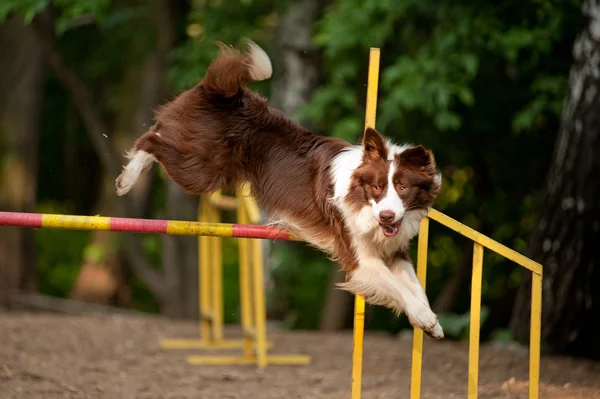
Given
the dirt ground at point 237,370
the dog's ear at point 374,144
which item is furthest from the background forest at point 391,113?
the dog's ear at point 374,144

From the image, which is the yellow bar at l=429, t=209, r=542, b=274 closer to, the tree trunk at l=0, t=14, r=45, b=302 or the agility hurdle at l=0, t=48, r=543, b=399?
the agility hurdle at l=0, t=48, r=543, b=399

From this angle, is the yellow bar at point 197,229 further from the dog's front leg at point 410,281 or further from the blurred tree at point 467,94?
the blurred tree at point 467,94

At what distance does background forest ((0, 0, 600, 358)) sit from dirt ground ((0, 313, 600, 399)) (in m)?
0.84

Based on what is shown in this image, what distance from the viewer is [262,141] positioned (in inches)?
218

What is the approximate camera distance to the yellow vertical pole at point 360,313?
16.8 ft

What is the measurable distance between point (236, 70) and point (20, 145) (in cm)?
881

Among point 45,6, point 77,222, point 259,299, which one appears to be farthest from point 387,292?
point 45,6

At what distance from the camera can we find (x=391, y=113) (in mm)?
8906

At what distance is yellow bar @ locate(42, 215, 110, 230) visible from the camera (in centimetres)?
496

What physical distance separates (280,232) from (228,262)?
13868mm

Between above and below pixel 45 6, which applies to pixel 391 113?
below

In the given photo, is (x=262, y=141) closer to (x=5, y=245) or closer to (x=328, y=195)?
(x=328, y=195)

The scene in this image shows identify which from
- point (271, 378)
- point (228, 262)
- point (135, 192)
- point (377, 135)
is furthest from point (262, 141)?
point (228, 262)

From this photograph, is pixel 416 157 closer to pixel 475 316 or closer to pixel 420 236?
pixel 420 236
